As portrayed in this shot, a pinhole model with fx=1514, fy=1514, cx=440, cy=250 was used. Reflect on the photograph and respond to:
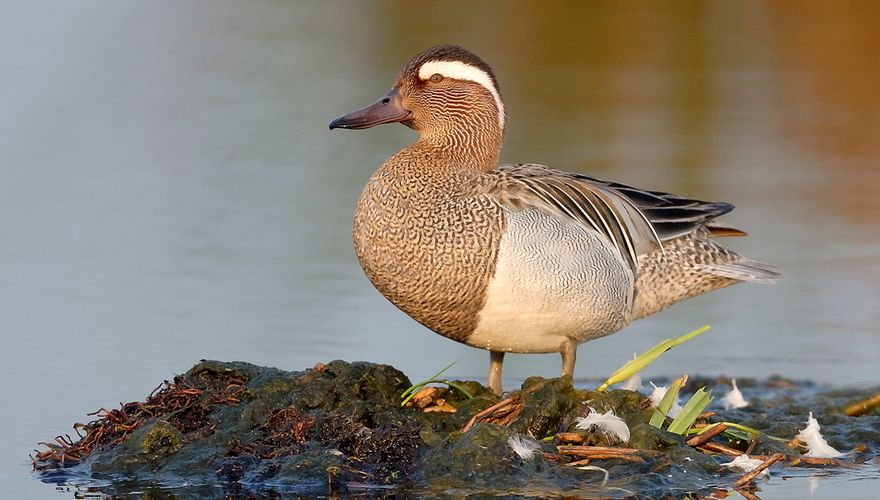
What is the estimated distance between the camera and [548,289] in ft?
21.9

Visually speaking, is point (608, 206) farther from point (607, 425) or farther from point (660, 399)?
point (607, 425)

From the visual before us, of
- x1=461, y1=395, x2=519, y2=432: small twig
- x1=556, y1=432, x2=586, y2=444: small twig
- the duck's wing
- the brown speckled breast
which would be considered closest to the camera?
x1=556, y1=432, x2=586, y2=444: small twig

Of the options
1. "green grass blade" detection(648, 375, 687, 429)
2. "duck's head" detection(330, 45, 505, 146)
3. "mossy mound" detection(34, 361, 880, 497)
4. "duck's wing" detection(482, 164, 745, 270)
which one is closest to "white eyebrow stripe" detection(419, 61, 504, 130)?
"duck's head" detection(330, 45, 505, 146)

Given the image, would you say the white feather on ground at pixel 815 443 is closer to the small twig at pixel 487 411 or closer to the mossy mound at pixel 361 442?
the mossy mound at pixel 361 442

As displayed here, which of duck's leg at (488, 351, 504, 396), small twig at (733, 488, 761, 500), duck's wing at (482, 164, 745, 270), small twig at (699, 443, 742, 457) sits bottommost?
small twig at (733, 488, 761, 500)

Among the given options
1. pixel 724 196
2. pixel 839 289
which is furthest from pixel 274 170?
pixel 839 289

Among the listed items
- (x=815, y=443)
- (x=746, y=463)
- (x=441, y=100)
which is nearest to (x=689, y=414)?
(x=746, y=463)

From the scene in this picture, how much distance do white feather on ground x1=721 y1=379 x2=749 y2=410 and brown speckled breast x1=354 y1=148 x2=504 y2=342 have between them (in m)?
1.56

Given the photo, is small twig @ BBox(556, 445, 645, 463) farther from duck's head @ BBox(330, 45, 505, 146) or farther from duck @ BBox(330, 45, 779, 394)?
duck's head @ BBox(330, 45, 505, 146)

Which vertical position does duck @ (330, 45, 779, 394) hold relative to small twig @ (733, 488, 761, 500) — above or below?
above

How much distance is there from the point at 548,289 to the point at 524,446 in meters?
0.92

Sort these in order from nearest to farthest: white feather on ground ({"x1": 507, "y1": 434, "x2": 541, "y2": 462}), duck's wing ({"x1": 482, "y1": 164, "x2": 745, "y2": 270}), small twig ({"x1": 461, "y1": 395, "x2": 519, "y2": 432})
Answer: white feather on ground ({"x1": 507, "y1": 434, "x2": 541, "y2": 462}) < small twig ({"x1": 461, "y1": 395, "x2": 519, "y2": 432}) < duck's wing ({"x1": 482, "y1": 164, "x2": 745, "y2": 270})

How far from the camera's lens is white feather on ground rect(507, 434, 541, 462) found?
5953 millimetres

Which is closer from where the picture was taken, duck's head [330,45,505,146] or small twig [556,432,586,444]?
small twig [556,432,586,444]
